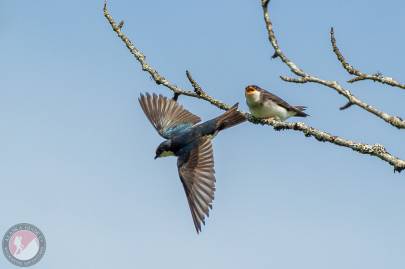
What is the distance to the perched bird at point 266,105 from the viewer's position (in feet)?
23.5

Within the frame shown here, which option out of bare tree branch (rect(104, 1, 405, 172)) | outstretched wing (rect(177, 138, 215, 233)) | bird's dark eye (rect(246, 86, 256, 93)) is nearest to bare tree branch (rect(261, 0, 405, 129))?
bare tree branch (rect(104, 1, 405, 172))

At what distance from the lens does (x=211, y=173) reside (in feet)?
22.4

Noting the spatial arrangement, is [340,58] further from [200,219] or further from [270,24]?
[200,219]

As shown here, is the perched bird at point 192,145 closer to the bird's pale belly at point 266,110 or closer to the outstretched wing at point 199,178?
the outstretched wing at point 199,178

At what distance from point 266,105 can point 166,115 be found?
1530 millimetres

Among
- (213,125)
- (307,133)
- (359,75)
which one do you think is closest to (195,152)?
(213,125)

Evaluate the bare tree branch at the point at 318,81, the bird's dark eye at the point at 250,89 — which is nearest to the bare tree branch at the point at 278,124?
the bare tree branch at the point at 318,81

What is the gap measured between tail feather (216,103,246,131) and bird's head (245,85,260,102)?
0.47 m

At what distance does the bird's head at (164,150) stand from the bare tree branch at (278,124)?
113cm

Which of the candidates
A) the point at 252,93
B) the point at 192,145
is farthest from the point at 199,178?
the point at 252,93

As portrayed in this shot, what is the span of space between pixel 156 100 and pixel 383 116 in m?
4.87

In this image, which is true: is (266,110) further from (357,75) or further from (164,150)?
(357,75)

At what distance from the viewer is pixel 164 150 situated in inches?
300

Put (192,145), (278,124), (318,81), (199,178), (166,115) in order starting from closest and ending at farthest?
(318,81)
(278,124)
(199,178)
(192,145)
(166,115)
